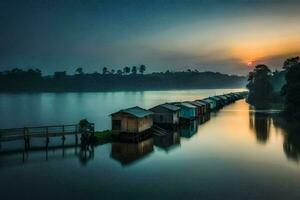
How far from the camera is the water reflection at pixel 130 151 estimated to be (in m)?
36.7

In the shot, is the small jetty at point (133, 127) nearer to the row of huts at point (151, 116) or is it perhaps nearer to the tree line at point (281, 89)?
the row of huts at point (151, 116)

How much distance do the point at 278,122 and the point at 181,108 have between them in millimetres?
20316

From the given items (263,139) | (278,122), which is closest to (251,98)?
(278,122)

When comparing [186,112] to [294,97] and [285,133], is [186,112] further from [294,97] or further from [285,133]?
[294,97]

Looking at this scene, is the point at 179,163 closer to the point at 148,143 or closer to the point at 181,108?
the point at 148,143

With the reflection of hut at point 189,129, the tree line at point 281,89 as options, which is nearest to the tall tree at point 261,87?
the tree line at point 281,89

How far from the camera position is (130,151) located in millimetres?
40562

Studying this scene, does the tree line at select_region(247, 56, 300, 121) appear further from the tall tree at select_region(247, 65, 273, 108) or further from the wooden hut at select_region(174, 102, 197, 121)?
the wooden hut at select_region(174, 102, 197, 121)

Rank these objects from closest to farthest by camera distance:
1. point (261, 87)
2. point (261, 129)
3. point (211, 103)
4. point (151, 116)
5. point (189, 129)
A: point (151, 116) < point (261, 129) < point (189, 129) < point (211, 103) < point (261, 87)

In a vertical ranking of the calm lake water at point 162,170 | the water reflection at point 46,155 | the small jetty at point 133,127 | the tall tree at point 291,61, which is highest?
the tall tree at point 291,61

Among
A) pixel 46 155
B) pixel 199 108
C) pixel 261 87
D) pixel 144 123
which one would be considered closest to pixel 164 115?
pixel 144 123

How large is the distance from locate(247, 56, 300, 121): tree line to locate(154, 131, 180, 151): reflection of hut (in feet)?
104

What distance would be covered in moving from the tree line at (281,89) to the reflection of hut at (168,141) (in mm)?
31587

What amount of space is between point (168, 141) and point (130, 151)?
9.10 meters
